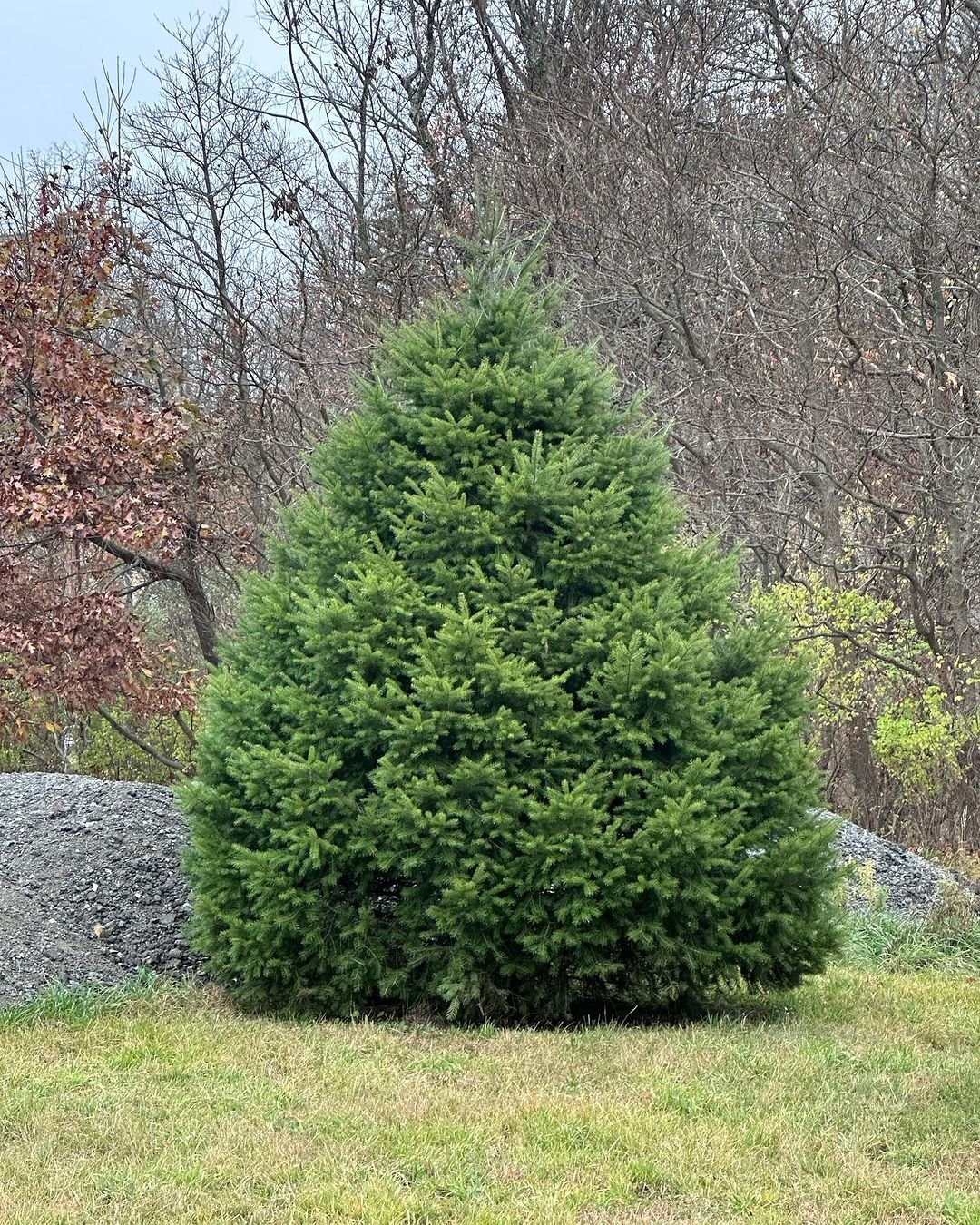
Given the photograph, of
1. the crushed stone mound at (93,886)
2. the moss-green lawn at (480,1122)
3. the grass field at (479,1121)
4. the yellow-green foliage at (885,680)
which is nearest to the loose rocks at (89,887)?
the crushed stone mound at (93,886)

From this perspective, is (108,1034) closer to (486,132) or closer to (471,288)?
(471,288)

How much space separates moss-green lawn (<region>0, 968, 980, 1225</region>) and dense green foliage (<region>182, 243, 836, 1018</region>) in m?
0.37

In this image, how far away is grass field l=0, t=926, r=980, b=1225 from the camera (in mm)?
3688

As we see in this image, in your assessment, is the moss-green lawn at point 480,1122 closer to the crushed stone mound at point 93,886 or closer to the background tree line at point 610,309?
the crushed stone mound at point 93,886

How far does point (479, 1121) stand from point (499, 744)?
1.68m

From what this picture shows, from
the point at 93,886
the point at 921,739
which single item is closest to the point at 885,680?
the point at 921,739

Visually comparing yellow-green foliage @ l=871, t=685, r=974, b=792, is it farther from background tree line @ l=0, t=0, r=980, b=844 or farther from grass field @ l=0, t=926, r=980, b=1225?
grass field @ l=0, t=926, r=980, b=1225

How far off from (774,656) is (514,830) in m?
1.64

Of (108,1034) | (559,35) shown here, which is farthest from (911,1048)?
(559,35)

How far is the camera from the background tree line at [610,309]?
1080 centimetres

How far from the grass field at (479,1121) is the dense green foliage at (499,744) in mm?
365

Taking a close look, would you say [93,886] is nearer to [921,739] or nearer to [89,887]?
[89,887]

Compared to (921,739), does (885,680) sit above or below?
above

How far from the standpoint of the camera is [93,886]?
24.0ft
